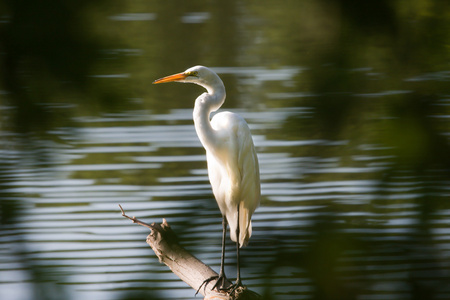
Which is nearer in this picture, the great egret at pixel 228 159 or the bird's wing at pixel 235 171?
the great egret at pixel 228 159

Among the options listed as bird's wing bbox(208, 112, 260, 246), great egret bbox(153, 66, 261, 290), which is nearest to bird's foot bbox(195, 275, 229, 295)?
great egret bbox(153, 66, 261, 290)

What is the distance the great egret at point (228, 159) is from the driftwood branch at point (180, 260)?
67 mm

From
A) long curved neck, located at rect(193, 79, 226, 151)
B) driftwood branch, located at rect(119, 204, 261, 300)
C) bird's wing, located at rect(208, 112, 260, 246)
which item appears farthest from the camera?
bird's wing, located at rect(208, 112, 260, 246)

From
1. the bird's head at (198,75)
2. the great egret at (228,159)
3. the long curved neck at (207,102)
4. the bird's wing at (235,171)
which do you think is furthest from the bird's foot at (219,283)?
the bird's head at (198,75)

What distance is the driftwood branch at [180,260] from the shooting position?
4.28ft

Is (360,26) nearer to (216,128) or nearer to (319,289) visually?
(319,289)

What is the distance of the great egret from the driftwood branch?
0.07m

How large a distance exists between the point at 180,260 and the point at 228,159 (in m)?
0.35

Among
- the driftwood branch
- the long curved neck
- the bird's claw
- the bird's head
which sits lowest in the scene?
the bird's claw

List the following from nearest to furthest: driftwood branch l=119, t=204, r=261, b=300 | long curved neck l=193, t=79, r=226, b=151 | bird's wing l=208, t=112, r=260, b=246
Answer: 1. driftwood branch l=119, t=204, r=261, b=300
2. long curved neck l=193, t=79, r=226, b=151
3. bird's wing l=208, t=112, r=260, b=246

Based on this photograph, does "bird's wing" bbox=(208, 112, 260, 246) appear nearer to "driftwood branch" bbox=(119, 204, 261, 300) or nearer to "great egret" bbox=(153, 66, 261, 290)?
"great egret" bbox=(153, 66, 261, 290)

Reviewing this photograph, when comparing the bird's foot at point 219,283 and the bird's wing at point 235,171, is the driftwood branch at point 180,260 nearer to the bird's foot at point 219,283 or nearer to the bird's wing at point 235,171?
the bird's foot at point 219,283

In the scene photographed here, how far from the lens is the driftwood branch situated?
51.4 inches

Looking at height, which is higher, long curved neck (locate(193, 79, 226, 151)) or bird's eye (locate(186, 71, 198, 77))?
bird's eye (locate(186, 71, 198, 77))
